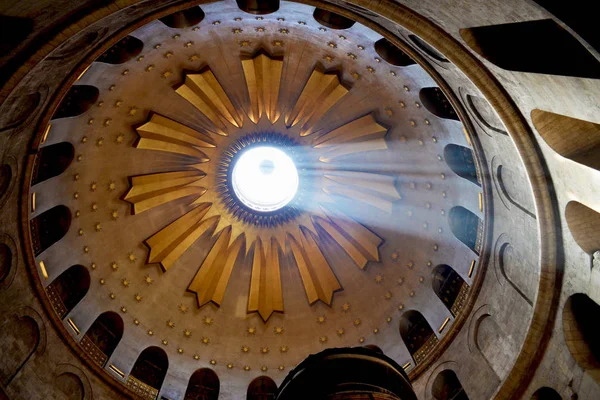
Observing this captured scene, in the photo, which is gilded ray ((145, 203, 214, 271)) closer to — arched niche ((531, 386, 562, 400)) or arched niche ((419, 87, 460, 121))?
arched niche ((419, 87, 460, 121))

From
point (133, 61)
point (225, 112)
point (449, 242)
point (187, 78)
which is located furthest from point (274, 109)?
point (449, 242)

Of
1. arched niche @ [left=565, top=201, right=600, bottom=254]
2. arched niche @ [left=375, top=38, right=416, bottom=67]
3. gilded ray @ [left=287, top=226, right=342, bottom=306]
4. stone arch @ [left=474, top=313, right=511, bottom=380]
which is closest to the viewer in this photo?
Result: arched niche @ [left=565, top=201, right=600, bottom=254]

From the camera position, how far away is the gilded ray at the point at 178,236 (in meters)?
16.8

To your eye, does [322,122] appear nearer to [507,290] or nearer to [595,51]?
[507,290]

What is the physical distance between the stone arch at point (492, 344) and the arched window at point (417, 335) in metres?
1.73

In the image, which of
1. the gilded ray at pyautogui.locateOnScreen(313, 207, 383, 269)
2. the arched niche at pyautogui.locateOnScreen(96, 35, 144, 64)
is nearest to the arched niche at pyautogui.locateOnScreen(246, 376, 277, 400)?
the gilded ray at pyautogui.locateOnScreen(313, 207, 383, 269)

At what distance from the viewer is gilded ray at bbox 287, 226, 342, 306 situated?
57.9 ft

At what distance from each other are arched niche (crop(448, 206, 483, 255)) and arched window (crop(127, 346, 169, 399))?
32.6ft

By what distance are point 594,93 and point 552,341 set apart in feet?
18.0

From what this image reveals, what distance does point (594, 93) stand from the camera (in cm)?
678

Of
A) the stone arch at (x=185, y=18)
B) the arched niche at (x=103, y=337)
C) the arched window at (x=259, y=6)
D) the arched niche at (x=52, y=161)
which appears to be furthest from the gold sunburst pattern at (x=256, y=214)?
the arched window at (x=259, y=6)

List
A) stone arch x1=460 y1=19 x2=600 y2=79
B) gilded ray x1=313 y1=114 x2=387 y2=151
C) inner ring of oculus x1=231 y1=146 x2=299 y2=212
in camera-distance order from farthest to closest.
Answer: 1. inner ring of oculus x1=231 y1=146 x2=299 y2=212
2. gilded ray x1=313 y1=114 x2=387 y2=151
3. stone arch x1=460 y1=19 x2=600 y2=79

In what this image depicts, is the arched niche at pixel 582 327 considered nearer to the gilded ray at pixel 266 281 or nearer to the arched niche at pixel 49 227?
the gilded ray at pixel 266 281

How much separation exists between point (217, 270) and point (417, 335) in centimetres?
735
